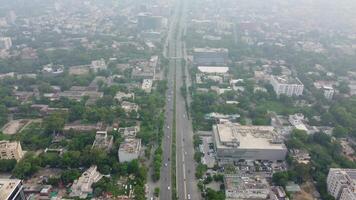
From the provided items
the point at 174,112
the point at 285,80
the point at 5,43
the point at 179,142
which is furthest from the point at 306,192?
the point at 5,43

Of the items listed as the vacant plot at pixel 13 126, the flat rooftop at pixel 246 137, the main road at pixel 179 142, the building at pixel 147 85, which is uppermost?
the flat rooftop at pixel 246 137

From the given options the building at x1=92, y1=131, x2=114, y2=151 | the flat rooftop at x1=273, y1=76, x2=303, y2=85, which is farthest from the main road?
the flat rooftop at x1=273, y1=76, x2=303, y2=85

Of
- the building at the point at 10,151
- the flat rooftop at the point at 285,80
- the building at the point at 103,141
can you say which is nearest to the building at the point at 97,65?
the building at the point at 103,141

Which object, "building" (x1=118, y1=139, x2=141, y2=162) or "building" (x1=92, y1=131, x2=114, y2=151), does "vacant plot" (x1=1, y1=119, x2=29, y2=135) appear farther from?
"building" (x1=118, y1=139, x2=141, y2=162)

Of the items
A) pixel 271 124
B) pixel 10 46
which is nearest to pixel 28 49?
pixel 10 46

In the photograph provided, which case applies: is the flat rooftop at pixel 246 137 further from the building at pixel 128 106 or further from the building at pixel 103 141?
the building at pixel 128 106

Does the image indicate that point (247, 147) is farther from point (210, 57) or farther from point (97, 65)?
point (97, 65)

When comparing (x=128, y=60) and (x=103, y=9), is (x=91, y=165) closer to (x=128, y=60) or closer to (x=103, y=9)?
(x=128, y=60)
